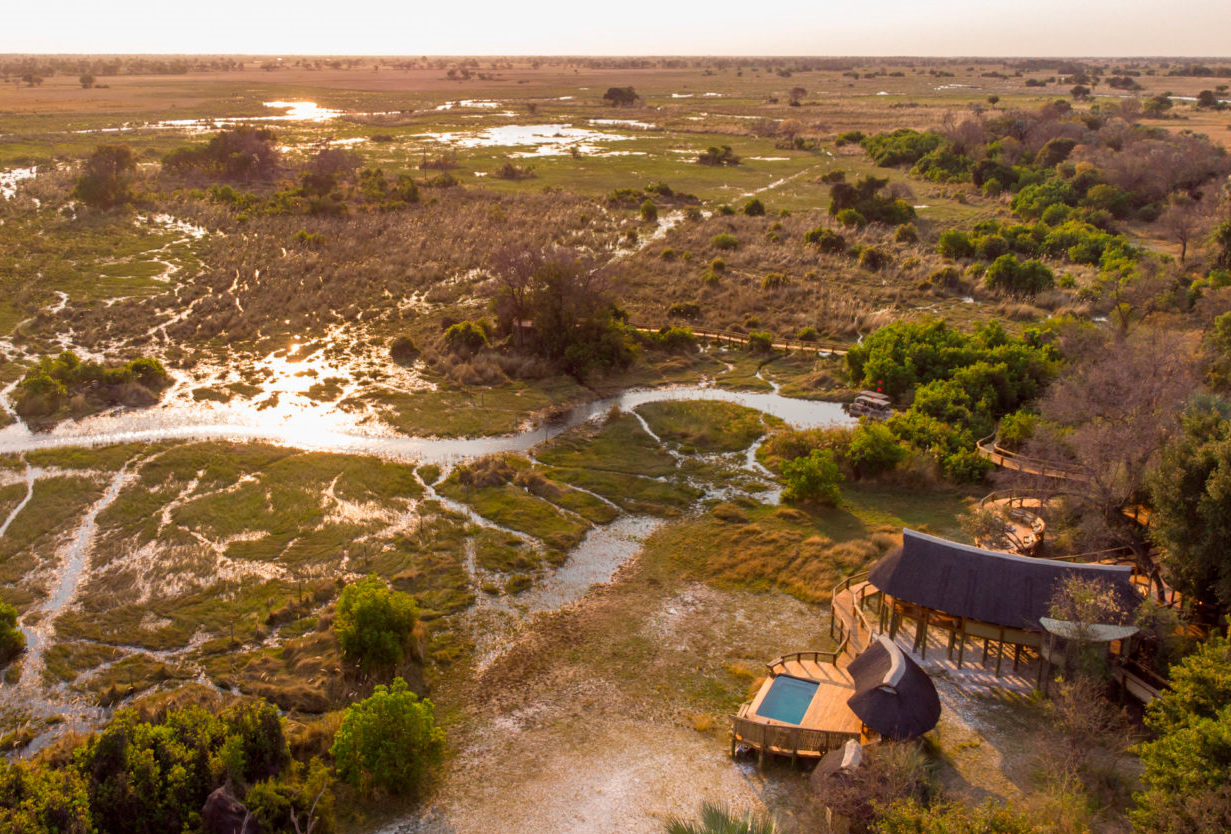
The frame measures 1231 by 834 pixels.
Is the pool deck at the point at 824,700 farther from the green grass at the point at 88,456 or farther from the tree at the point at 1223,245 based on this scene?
the tree at the point at 1223,245

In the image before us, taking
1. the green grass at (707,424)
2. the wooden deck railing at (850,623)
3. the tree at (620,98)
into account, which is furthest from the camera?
the tree at (620,98)

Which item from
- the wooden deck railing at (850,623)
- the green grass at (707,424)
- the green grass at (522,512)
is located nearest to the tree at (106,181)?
the green grass at (707,424)

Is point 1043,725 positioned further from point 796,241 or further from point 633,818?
point 796,241

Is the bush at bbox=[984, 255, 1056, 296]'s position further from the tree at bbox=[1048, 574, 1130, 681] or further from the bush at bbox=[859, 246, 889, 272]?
the tree at bbox=[1048, 574, 1130, 681]

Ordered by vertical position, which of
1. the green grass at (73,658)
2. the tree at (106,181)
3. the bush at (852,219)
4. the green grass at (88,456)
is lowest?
the green grass at (73,658)

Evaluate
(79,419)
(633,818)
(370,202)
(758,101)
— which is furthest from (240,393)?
(758,101)

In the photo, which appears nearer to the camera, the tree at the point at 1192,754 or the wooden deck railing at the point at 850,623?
the tree at the point at 1192,754

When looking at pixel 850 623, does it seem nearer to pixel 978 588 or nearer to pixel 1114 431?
pixel 978 588

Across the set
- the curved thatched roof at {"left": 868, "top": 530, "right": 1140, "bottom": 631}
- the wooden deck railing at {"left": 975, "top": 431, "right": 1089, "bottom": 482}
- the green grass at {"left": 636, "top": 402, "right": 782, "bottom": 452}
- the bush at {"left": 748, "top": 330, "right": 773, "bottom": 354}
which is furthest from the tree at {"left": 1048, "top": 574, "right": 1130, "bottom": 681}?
the bush at {"left": 748, "top": 330, "right": 773, "bottom": 354}
